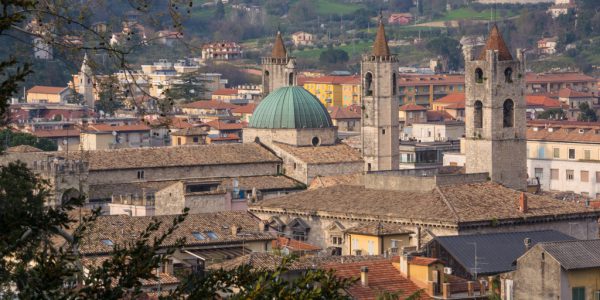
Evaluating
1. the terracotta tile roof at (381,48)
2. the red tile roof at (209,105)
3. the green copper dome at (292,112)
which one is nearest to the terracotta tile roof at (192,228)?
the green copper dome at (292,112)

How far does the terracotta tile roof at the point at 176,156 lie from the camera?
208 ft

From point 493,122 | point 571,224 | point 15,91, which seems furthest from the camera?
point 493,122

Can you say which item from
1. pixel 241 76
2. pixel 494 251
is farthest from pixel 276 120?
pixel 241 76

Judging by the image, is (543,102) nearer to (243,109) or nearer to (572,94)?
(572,94)

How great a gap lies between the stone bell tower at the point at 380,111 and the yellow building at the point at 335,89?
72136 millimetres

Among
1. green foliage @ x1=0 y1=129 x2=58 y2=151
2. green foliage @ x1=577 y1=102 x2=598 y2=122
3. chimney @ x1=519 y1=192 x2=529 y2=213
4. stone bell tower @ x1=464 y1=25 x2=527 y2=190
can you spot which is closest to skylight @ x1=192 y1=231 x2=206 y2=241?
chimney @ x1=519 y1=192 x2=529 y2=213

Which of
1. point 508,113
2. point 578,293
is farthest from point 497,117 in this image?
point 578,293

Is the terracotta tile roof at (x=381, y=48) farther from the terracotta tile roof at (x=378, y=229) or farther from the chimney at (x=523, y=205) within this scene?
the terracotta tile roof at (x=378, y=229)

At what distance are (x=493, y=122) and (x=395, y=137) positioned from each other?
30.0 ft

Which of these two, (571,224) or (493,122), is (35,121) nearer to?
(493,122)

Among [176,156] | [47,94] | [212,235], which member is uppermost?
[47,94]

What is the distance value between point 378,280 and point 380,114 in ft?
112

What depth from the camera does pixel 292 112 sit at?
69.9 metres

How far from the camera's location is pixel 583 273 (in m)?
38.3
